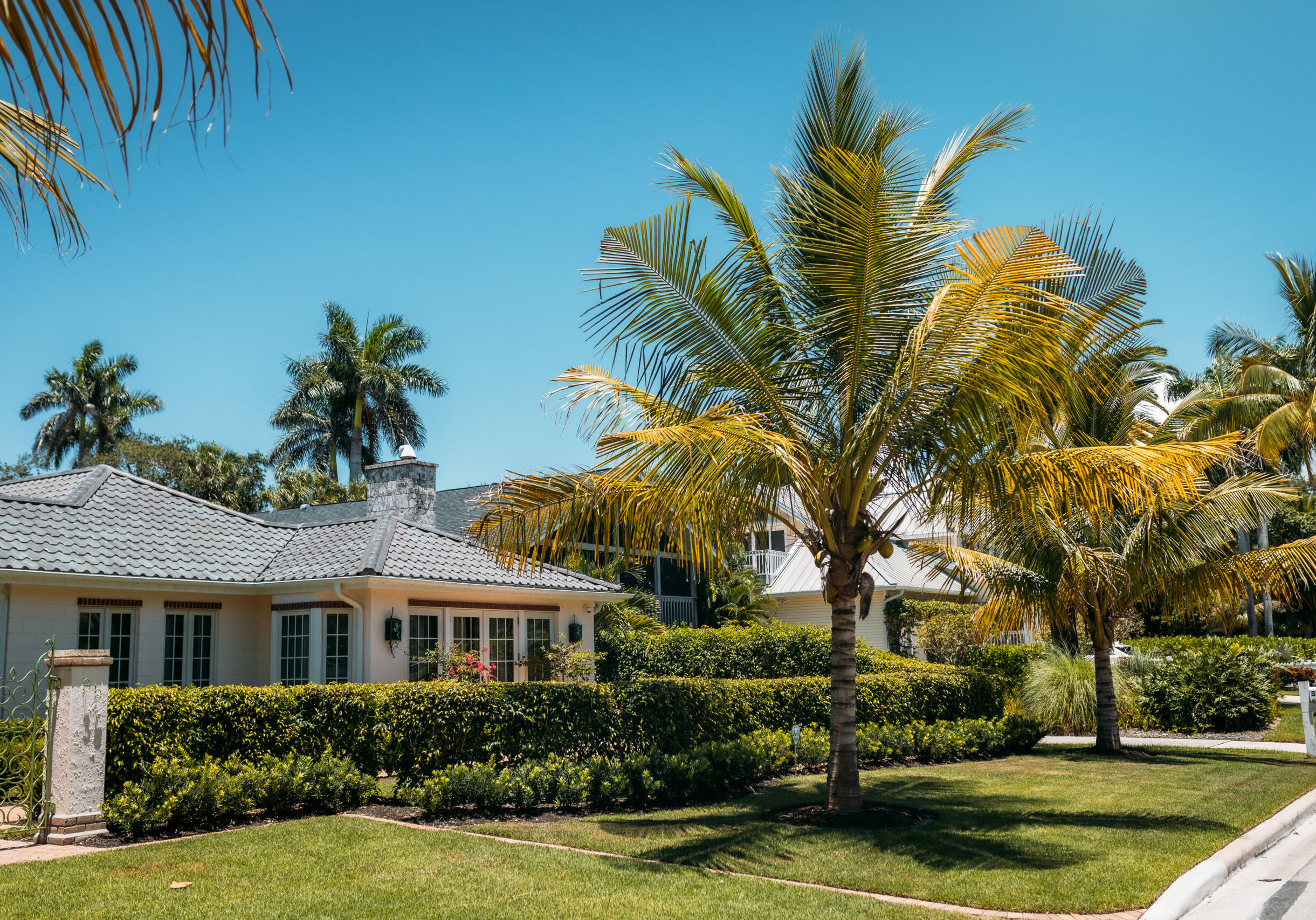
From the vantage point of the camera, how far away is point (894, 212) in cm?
955

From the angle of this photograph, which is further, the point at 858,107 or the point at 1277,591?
the point at 1277,591

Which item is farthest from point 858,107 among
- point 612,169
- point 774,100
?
point 612,169

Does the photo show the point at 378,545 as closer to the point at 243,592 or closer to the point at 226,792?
the point at 243,592

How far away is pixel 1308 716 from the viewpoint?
601 inches

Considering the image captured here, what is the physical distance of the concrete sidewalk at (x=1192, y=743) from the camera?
1655 centimetres

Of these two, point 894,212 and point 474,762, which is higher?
point 894,212

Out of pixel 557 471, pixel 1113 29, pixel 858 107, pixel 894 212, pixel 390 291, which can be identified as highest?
pixel 390 291

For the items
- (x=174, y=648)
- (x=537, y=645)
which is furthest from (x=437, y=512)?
(x=174, y=648)

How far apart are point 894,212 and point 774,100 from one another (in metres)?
2.47

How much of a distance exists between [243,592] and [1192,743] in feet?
56.6

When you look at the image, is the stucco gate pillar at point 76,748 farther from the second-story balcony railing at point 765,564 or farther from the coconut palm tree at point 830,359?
the second-story balcony railing at point 765,564

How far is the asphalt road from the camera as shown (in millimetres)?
6945

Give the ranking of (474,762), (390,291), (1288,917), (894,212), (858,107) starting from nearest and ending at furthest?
(1288,917), (894,212), (858,107), (474,762), (390,291)

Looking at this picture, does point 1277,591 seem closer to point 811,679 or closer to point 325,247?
point 811,679
